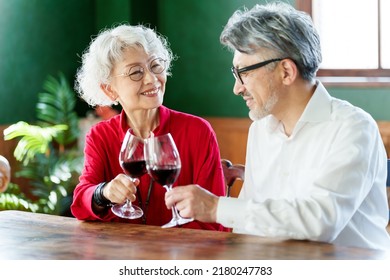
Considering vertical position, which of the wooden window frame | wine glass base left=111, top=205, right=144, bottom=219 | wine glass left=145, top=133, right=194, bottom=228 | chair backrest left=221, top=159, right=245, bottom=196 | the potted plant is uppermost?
wine glass left=145, top=133, right=194, bottom=228

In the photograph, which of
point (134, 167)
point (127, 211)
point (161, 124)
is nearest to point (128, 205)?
point (127, 211)

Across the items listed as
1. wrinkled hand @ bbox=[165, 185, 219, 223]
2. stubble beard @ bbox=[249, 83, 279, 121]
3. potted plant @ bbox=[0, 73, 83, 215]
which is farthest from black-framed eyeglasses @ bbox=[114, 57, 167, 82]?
potted plant @ bbox=[0, 73, 83, 215]

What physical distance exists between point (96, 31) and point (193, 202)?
4.38m

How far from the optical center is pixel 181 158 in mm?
2762

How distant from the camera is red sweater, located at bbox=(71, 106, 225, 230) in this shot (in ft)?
8.88

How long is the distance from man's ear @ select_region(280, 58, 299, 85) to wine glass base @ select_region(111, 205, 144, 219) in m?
0.61

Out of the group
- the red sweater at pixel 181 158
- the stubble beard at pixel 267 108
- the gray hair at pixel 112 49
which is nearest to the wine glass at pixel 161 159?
the stubble beard at pixel 267 108

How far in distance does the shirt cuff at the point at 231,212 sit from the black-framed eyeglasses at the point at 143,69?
0.85 meters

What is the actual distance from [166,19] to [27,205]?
2052mm

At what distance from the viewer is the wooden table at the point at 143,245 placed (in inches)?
74.9

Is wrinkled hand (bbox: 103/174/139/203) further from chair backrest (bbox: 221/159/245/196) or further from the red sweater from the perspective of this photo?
chair backrest (bbox: 221/159/245/196)

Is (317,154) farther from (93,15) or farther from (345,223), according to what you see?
(93,15)

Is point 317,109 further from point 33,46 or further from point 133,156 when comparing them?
point 33,46

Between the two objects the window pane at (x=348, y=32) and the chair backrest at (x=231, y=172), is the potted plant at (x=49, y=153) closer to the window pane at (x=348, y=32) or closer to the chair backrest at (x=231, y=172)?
the window pane at (x=348, y=32)
